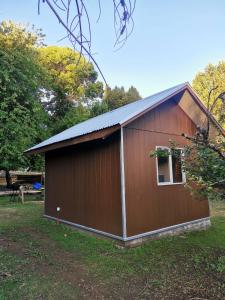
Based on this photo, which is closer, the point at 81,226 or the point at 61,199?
the point at 81,226

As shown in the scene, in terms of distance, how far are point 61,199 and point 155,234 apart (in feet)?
11.2

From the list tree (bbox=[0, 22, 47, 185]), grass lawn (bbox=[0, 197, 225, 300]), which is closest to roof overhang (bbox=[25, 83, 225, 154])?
grass lawn (bbox=[0, 197, 225, 300])

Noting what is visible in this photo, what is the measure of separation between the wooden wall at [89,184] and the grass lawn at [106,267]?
558 millimetres

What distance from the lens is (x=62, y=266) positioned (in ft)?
16.0

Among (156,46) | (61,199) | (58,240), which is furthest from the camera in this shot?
(61,199)

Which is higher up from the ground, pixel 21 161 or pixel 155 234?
pixel 21 161

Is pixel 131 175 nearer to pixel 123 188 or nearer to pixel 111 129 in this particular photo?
pixel 123 188

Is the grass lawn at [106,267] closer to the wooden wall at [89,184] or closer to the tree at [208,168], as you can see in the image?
the wooden wall at [89,184]

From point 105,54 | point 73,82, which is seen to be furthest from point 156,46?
point 73,82

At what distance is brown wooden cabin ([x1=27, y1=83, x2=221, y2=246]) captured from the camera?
6.21 m

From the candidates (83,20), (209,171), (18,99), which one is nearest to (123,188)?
(209,171)

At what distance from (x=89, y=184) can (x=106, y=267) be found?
108 inches

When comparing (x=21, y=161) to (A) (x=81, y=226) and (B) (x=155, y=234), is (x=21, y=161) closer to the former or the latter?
(A) (x=81, y=226)

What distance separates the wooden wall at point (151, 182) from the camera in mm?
6293
